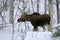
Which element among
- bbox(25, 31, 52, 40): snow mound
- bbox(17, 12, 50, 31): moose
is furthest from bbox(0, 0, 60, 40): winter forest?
bbox(25, 31, 52, 40): snow mound

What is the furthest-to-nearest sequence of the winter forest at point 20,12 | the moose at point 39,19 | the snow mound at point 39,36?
the winter forest at point 20,12 < the moose at point 39,19 < the snow mound at point 39,36

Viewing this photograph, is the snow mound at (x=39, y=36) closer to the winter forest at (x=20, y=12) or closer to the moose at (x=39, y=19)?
the moose at (x=39, y=19)

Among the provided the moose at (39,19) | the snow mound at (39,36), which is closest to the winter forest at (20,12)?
the moose at (39,19)

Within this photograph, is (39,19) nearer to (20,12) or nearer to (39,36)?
(39,36)

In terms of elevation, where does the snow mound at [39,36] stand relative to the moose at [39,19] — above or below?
below

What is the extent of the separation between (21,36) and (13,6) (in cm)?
221

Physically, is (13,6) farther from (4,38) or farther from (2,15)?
(4,38)

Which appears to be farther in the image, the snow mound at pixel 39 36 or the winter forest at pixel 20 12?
the winter forest at pixel 20 12

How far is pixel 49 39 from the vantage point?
3336mm

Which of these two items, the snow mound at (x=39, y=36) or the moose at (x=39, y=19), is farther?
the moose at (x=39, y=19)

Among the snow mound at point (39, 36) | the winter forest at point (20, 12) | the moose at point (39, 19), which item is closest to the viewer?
the snow mound at point (39, 36)

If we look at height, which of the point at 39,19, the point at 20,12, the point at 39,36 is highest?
the point at 20,12

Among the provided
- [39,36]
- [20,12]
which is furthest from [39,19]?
[20,12]

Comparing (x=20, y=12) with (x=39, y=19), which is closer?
(x=39, y=19)
